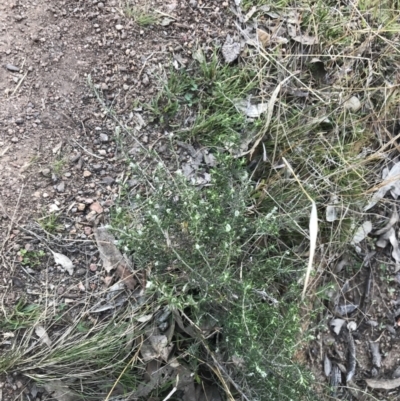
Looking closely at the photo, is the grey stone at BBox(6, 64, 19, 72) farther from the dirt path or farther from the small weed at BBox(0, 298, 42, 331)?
the small weed at BBox(0, 298, 42, 331)

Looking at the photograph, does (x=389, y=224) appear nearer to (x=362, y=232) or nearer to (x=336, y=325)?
(x=362, y=232)

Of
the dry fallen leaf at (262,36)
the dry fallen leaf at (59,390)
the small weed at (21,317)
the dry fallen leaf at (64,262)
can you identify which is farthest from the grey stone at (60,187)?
the dry fallen leaf at (262,36)

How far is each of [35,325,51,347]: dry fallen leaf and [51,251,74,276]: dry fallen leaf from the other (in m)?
0.23

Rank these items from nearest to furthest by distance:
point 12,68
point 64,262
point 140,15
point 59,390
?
point 59,390
point 64,262
point 12,68
point 140,15

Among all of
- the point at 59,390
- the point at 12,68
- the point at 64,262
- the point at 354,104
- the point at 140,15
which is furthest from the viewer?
the point at 354,104

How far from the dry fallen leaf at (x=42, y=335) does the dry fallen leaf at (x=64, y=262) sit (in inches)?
9.1

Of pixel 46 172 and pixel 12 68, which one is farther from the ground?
pixel 12 68

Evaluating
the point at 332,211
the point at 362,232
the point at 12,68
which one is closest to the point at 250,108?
the point at 332,211

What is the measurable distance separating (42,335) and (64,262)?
11.2 inches

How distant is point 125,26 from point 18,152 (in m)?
0.70

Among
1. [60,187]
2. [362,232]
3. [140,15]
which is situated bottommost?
[362,232]

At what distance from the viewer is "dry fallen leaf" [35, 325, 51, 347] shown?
2286 mm

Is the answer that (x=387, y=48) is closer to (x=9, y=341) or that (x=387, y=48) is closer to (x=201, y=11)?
(x=201, y=11)

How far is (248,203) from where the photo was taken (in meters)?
2.44
